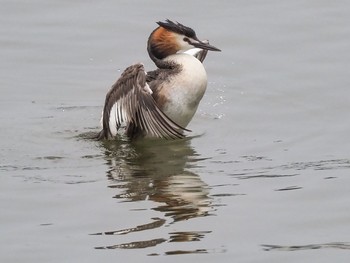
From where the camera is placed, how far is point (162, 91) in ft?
36.2

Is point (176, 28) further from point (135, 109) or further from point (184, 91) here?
point (135, 109)

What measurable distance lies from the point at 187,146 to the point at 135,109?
1.93 ft

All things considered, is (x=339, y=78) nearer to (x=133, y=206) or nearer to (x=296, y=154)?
(x=296, y=154)

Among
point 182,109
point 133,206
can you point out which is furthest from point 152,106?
point 133,206

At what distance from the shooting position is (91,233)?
8148 millimetres

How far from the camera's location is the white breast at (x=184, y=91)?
11047 millimetres

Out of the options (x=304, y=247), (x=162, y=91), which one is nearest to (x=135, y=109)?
(x=162, y=91)

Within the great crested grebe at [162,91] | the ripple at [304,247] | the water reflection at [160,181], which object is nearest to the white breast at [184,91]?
the great crested grebe at [162,91]

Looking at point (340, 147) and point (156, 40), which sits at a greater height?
point (156, 40)

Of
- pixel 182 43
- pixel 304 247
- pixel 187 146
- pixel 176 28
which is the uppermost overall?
pixel 176 28

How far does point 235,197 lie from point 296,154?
4.92ft

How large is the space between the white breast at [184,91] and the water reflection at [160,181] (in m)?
0.28

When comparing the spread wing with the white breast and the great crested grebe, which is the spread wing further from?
the white breast

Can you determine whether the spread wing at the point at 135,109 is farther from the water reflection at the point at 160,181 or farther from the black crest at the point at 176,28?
the black crest at the point at 176,28
